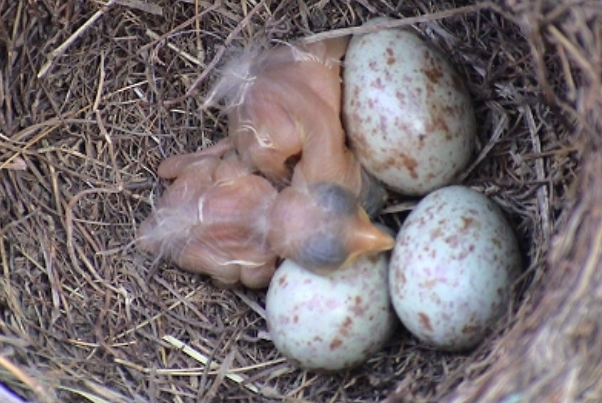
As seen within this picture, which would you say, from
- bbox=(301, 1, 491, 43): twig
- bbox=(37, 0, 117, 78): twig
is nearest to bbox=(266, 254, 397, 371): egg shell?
bbox=(301, 1, 491, 43): twig

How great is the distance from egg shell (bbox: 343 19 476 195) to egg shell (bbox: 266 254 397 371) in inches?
7.9

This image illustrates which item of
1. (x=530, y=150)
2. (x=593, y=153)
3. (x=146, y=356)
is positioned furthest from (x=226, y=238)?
(x=593, y=153)

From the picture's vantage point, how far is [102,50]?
85.9 inches

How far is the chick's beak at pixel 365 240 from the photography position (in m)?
1.78

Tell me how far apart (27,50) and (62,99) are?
0.49ft

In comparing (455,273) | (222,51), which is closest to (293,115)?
(222,51)

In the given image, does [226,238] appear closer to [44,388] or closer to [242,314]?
[242,314]

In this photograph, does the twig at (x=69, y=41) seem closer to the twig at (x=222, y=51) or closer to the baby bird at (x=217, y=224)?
the twig at (x=222, y=51)

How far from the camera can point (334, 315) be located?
177 cm

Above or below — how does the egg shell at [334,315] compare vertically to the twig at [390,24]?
below

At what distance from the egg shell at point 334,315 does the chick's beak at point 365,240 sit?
1.8 inches

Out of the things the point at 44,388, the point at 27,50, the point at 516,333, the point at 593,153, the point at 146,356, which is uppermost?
the point at 593,153

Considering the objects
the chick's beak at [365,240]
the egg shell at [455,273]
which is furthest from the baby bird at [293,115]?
the egg shell at [455,273]

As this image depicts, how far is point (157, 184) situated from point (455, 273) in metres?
0.83
